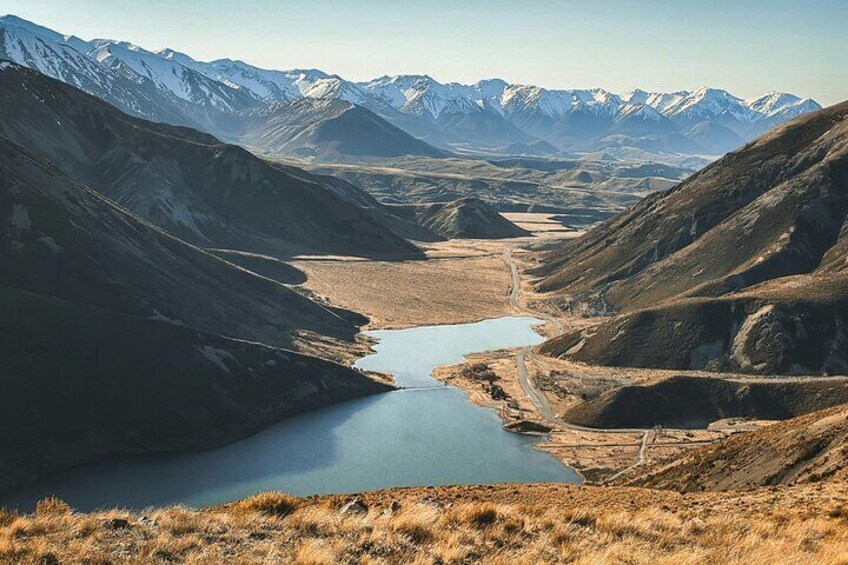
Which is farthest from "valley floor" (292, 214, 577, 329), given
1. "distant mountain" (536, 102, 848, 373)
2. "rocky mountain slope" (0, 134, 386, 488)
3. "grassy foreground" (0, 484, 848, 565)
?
"grassy foreground" (0, 484, 848, 565)

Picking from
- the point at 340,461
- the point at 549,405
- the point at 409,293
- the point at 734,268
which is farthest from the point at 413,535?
the point at 409,293

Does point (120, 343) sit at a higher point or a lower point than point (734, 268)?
lower

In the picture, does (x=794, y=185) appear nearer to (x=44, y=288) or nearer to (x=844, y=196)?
(x=844, y=196)

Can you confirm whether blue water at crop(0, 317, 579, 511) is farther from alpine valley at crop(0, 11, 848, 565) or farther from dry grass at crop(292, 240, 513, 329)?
dry grass at crop(292, 240, 513, 329)

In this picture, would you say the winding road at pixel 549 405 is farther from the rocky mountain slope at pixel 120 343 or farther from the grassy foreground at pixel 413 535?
the grassy foreground at pixel 413 535

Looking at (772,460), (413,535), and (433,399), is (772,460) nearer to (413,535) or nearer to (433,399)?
(413,535)

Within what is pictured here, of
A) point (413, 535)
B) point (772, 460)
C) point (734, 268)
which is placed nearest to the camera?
point (413, 535)

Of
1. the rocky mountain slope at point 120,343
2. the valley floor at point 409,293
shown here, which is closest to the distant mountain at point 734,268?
the valley floor at point 409,293
